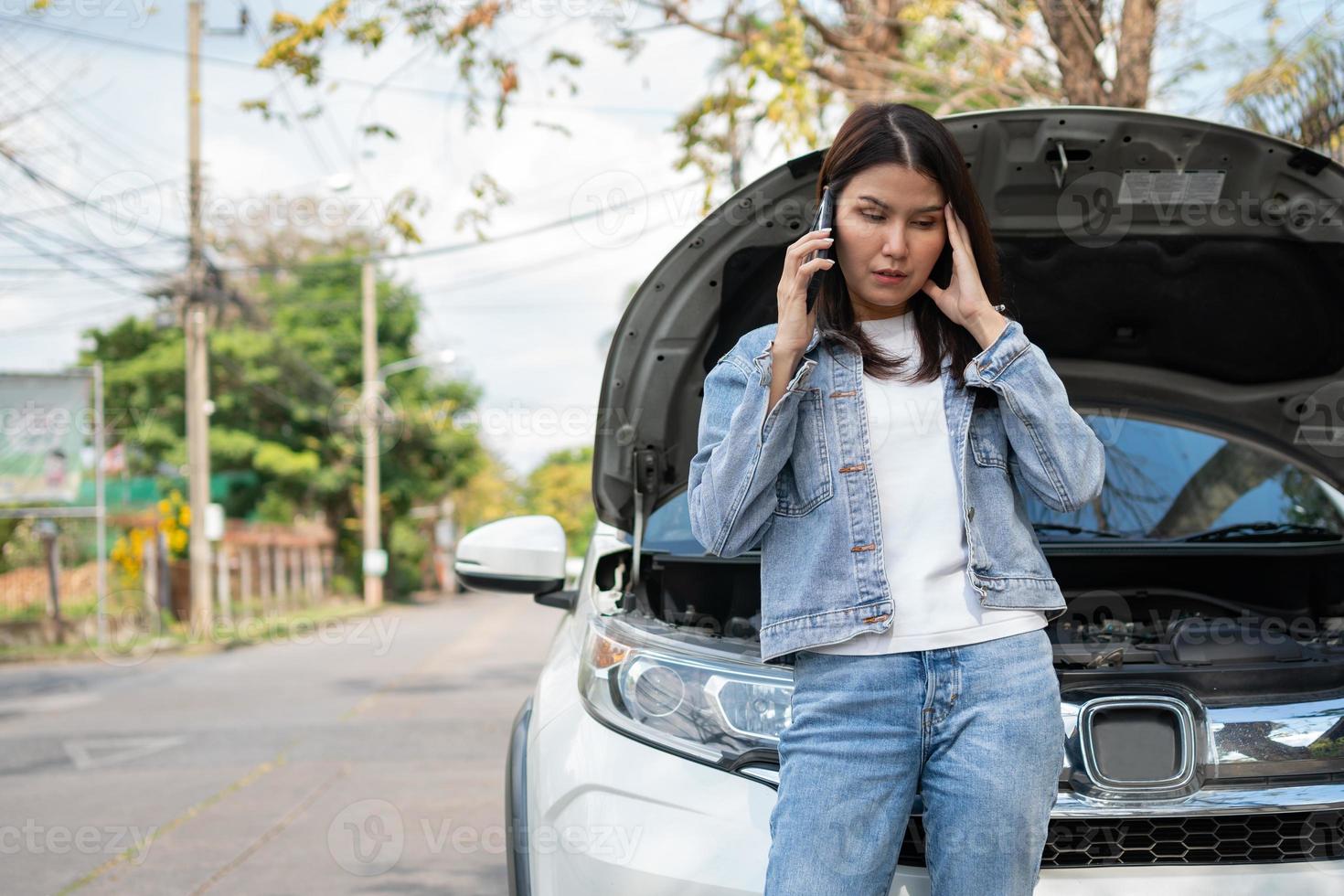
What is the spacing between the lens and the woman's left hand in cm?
182

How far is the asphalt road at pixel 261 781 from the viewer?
448 centimetres

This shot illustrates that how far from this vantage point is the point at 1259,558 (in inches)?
131

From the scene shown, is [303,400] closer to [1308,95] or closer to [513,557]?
[1308,95]

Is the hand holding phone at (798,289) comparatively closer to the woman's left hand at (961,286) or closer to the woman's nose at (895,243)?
the woman's nose at (895,243)

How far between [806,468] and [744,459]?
114 millimetres

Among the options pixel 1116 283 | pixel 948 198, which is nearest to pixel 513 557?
pixel 948 198

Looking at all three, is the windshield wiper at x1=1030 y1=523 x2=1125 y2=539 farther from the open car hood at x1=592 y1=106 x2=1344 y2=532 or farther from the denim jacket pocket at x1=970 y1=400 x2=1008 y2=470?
the denim jacket pocket at x1=970 y1=400 x2=1008 y2=470

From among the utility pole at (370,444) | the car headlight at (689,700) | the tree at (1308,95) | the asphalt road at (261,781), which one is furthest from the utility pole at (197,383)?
the car headlight at (689,700)

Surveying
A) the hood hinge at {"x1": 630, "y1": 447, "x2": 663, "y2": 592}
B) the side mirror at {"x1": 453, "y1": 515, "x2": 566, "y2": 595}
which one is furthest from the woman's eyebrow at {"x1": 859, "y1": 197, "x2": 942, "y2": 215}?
the side mirror at {"x1": 453, "y1": 515, "x2": 566, "y2": 595}

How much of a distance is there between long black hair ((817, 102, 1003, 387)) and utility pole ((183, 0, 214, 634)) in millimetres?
17236

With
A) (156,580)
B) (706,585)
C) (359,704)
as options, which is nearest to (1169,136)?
(706,585)

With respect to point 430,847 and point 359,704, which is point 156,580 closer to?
point 359,704

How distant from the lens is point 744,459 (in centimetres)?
177

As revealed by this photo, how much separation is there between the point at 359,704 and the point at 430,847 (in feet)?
17.0
